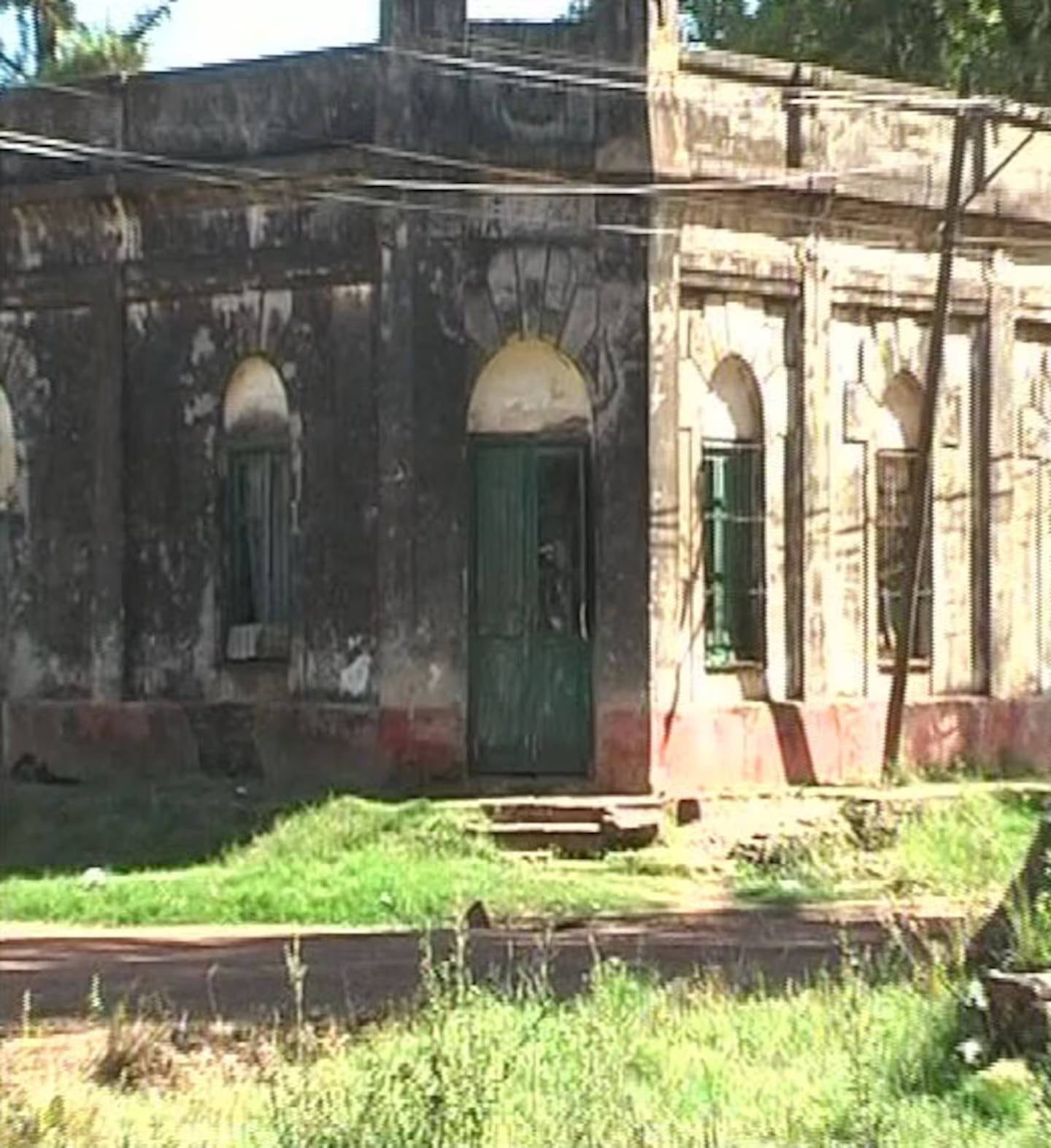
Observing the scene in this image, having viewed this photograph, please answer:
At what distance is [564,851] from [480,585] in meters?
2.29

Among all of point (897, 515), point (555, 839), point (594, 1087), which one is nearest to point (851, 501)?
point (897, 515)

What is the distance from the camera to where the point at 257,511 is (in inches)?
778

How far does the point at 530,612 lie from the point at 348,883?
10.2ft

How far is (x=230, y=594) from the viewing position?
782 inches

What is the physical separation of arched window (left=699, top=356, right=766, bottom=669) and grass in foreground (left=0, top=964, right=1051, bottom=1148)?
9.23 metres

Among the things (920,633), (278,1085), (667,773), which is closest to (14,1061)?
(278,1085)

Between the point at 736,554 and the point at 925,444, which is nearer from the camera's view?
Result: the point at 736,554

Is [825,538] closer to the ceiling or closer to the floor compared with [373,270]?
closer to the floor

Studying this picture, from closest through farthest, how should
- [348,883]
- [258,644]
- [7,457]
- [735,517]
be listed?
[348,883] → [735,517] → [258,644] → [7,457]

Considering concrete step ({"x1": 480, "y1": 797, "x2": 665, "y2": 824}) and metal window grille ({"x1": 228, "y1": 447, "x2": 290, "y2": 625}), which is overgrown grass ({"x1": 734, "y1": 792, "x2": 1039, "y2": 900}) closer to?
concrete step ({"x1": 480, "y1": 797, "x2": 665, "y2": 824})

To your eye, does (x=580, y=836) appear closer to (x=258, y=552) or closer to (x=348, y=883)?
(x=348, y=883)

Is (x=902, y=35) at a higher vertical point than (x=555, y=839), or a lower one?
higher

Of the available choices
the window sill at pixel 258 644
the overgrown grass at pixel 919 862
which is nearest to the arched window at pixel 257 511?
the window sill at pixel 258 644

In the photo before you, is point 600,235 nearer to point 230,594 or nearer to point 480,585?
point 480,585
